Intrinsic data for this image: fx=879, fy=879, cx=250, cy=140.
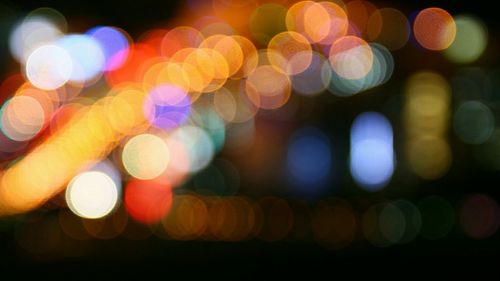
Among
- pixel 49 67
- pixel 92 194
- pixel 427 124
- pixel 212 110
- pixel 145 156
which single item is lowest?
pixel 427 124

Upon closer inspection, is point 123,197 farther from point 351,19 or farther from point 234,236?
point 234,236

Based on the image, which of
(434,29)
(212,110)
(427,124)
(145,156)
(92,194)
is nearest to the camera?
(434,29)

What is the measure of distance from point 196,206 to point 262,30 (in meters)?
3.61

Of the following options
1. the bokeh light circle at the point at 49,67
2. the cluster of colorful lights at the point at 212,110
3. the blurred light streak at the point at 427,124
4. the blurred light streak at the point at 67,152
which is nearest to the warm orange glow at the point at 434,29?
the cluster of colorful lights at the point at 212,110

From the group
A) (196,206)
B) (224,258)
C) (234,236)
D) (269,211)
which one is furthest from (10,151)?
(224,258)

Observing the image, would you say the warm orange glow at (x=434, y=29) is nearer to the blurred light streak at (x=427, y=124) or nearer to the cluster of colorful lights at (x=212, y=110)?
the cluster of colorful lights at (x=212, y=110)

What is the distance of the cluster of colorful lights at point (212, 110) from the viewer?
24.1ft

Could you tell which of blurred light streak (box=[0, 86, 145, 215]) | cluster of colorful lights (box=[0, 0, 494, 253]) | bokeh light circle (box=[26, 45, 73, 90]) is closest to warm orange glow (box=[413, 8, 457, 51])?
cluster of colorful lights (box=[0, 0, 494, 253])

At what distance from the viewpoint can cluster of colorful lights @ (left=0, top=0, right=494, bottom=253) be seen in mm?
7344

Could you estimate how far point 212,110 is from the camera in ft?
45.7

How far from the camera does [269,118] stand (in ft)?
36.3

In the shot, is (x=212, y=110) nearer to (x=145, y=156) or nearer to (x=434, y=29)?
(x=145, y=156)

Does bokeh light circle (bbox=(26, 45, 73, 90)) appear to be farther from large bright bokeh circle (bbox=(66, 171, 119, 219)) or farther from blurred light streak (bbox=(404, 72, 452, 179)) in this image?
blurred light streak (bbox=(404, 72, 452, 179))

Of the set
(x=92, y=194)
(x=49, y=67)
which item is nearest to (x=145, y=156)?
(x=49, y=67)
